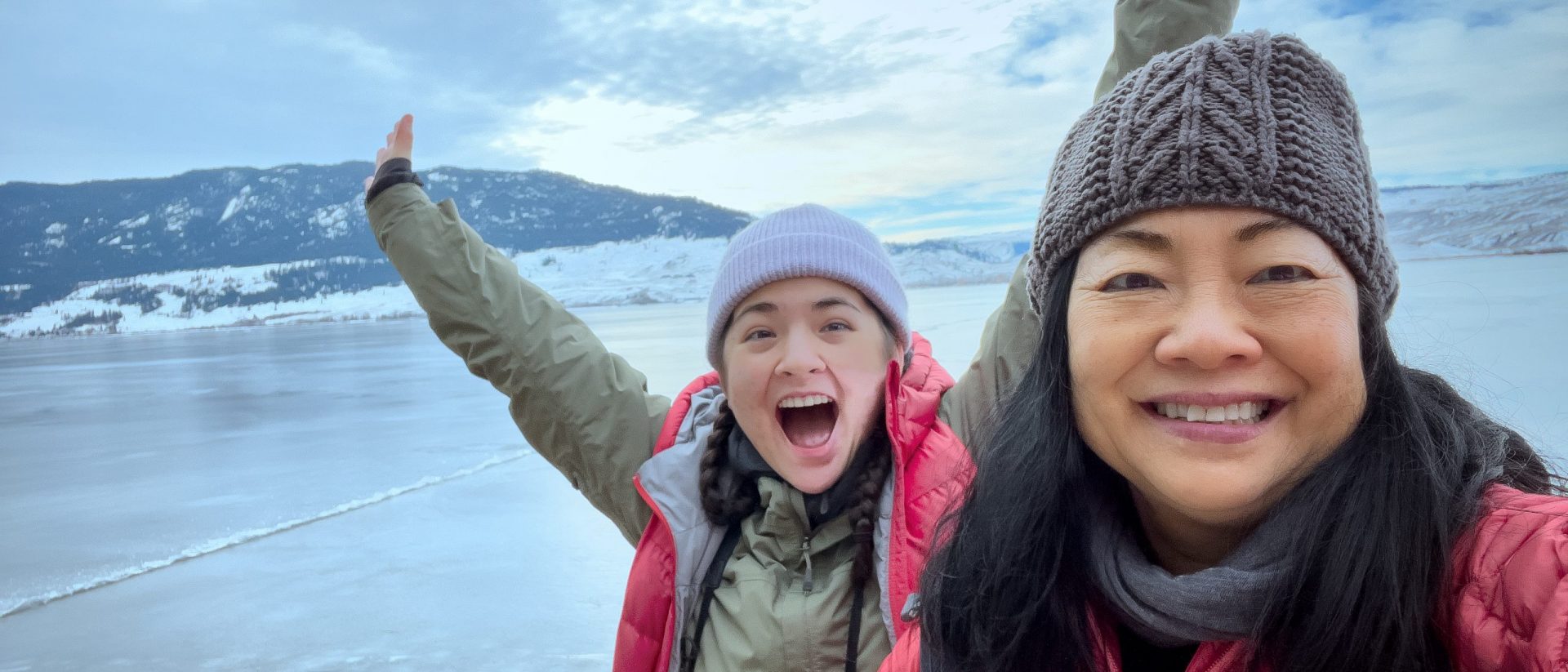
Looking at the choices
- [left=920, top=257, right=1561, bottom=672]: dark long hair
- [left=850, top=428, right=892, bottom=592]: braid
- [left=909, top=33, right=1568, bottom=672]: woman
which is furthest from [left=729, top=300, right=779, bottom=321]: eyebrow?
[left=909, top=33, right=1568, bottom=672]: woman

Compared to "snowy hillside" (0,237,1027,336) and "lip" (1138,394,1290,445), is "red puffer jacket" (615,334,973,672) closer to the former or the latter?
"lip" (1138,394,1290,445)

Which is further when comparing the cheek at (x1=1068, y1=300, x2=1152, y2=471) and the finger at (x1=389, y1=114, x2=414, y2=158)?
the finger at (x1=389, y1=114, x2=414, y2=158)

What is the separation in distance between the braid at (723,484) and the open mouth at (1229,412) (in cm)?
106

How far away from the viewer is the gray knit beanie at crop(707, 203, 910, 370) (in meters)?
1.87

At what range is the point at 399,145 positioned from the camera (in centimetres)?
239

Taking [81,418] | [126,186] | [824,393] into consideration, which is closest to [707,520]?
[824,393]

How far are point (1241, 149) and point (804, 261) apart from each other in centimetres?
106

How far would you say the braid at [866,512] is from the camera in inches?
66.1

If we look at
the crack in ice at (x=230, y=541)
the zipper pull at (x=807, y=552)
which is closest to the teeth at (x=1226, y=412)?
the zipper pull at (x=807, y=552)

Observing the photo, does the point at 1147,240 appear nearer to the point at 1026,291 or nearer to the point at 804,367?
the point at 1026,291

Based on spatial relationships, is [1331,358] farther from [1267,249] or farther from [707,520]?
[707,520]

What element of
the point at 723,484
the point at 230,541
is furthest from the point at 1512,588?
the point at 230,541

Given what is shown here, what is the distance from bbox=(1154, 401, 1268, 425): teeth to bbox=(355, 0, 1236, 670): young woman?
0.74 meters

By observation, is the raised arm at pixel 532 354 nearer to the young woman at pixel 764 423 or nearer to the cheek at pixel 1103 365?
the young woman at pixel 764 423
